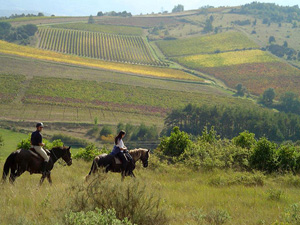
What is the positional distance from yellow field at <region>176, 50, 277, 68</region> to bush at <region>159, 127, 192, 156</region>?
126 m

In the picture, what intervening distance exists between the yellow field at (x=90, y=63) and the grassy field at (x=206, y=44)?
35.3 metres

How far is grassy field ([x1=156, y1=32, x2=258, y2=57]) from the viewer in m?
170

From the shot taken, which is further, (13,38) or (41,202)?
(13,38)

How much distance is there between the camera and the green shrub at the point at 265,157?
17.5m

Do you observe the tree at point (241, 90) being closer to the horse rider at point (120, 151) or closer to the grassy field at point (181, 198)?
the grassy field at point (181, 198)

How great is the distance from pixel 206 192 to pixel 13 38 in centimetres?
15300

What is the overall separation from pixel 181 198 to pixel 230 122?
217ft

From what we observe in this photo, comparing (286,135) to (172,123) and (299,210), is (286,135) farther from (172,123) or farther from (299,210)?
(299,210)

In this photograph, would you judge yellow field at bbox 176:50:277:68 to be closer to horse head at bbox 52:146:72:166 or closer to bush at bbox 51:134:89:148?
bush at bbox 51:134:89:148

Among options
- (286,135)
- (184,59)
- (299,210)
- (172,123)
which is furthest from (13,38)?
(299,210)

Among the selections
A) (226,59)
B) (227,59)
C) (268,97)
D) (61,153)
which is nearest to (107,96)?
(268,97)

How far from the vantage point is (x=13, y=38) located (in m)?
149

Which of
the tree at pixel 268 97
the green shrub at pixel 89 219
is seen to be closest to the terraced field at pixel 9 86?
the tree at pixel 268 97

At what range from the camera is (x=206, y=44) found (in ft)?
600
